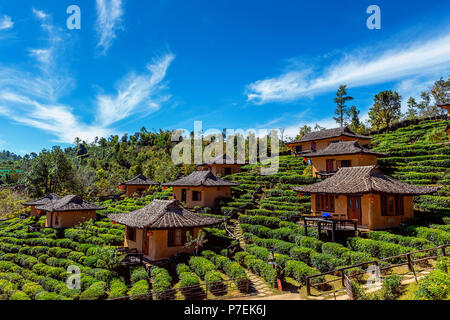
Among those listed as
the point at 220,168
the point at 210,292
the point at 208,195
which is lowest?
the point at 210,292

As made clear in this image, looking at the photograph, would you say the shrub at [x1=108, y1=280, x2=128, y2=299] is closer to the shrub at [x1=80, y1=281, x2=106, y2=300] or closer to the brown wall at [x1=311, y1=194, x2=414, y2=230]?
the shrub at [x1=80, y1=281, x2=106, y2=300]

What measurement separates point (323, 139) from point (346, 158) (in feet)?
38.1

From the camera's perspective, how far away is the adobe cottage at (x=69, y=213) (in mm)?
29891

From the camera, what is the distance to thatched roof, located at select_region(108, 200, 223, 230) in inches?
722

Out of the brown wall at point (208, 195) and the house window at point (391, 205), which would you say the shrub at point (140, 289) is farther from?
the brown wall at point (208, 195)

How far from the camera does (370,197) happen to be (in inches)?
733

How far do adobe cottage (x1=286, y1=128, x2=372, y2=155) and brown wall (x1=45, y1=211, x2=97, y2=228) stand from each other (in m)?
30.8

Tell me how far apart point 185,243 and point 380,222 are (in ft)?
43.7

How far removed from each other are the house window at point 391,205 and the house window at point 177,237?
1352 cm

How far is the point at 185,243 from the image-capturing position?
19438 mm

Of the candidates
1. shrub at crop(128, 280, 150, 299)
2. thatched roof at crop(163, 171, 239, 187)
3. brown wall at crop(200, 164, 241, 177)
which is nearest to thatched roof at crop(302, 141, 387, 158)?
thatched roof at crop(163, 171, 239, 187)

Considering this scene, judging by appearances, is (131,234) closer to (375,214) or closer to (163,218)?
(163,218)

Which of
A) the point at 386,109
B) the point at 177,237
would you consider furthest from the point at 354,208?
the point at 386,109

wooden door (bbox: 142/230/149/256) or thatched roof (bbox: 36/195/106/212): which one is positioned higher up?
thatched roof (bbox: 36/195/106/212)
